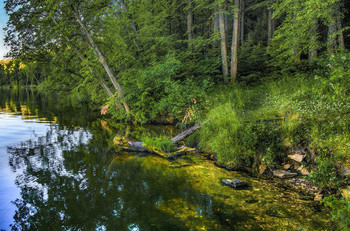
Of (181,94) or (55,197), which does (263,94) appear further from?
(55,197)

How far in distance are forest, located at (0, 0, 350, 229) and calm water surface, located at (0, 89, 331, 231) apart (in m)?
0.80

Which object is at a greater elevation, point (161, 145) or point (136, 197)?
point (161, 145)

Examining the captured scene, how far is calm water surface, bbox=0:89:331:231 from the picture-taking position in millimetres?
3891

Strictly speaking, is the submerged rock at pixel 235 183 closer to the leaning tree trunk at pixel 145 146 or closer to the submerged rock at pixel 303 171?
the submerged rock at pixel 303 171

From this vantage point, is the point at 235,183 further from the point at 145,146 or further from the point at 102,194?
the point at 145,146

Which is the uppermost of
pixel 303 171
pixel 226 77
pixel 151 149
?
pixel 226 77

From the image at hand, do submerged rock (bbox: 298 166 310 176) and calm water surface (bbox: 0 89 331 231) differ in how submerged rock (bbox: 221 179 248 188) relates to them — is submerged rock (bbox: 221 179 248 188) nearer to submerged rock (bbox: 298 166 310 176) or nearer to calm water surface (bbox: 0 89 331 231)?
calm water surface (bbox: 0 89 331 231)

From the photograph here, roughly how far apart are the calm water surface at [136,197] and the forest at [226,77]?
797 millimetres

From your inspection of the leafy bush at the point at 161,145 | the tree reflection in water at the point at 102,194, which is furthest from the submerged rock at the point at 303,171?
the leafy bush at the point at 161,145

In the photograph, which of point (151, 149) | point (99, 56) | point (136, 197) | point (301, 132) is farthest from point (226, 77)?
point (136, 197)

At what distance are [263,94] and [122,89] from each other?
8.40 metres

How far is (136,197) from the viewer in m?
4.79

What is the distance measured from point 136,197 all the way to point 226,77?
11.0m

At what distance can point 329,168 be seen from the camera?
4.43 metres
